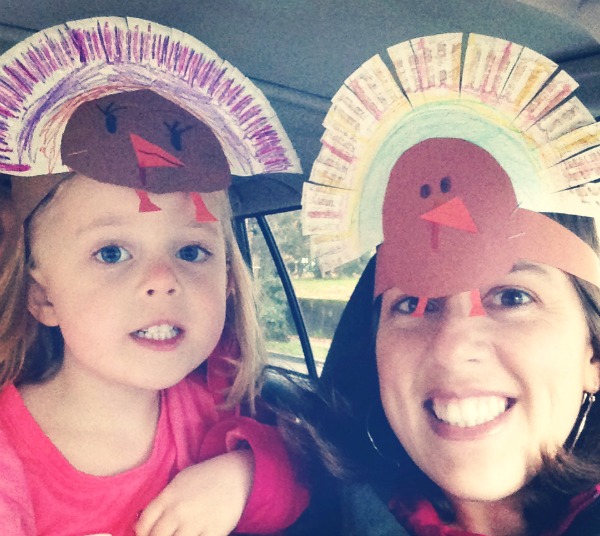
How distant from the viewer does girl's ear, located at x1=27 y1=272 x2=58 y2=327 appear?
3.04 ft

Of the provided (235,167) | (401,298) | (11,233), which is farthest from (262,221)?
(11,233)

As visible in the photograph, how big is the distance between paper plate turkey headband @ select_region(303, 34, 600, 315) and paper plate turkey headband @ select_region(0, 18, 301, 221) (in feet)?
0.69

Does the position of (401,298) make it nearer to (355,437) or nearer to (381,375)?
(381,375)

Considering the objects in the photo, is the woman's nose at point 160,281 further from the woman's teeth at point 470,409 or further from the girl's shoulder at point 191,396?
the woman's teeth at point 470,409

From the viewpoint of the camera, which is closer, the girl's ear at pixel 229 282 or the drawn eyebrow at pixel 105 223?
the drawn eyebrow at pixel 105 223

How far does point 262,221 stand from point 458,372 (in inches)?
14.8

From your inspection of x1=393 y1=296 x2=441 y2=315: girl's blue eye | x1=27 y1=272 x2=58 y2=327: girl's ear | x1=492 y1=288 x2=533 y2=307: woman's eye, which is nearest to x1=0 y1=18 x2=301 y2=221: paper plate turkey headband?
x1=27 y1=272 x2=58 y2=327: girl's ear

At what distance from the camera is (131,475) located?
0.92 m

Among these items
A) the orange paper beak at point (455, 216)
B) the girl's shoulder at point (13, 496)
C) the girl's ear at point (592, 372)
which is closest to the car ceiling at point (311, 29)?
the orange paper beak at point (455, 216)

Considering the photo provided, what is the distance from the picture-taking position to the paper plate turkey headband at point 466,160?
0.83 meters

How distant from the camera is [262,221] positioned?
1020mm

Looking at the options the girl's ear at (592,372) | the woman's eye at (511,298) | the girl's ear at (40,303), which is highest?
the woman's eye at (511,298)

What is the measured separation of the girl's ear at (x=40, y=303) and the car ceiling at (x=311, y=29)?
1.04 feet

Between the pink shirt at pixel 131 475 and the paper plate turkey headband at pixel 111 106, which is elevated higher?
the paper plate turkey headband at pixel 111 106
